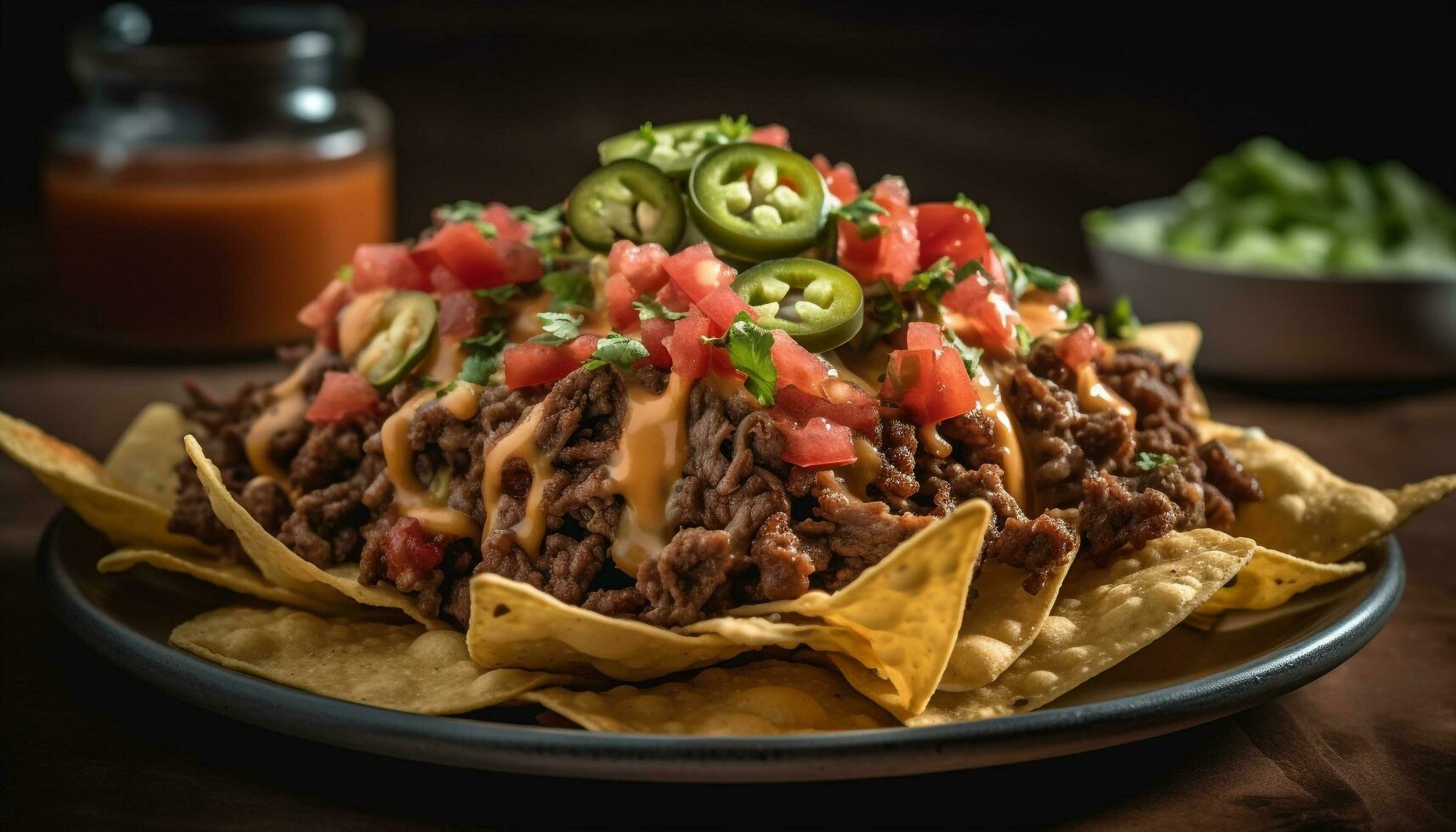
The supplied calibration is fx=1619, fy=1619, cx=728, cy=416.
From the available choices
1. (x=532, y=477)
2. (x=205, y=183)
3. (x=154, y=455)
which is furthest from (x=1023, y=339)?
(x=205, y=183)

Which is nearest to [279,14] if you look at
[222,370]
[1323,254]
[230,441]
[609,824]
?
[222,370]

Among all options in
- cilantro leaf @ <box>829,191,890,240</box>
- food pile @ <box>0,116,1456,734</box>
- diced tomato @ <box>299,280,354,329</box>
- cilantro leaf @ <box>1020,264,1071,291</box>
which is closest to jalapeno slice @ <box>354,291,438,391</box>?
food pile @ <box>0,116,1456,734</box>

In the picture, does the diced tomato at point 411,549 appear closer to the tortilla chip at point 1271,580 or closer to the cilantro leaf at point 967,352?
the cilantro leaf at point 967,352

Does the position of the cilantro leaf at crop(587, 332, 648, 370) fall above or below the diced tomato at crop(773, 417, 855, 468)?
above

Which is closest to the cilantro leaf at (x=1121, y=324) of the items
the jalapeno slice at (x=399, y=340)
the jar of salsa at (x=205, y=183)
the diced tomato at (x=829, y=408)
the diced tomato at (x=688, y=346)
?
the diced tomato at (x=829, y=408)

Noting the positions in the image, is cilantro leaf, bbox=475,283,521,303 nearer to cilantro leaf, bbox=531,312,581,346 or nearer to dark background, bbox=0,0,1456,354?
cilantro leaf, bbox=531,312,581,346
